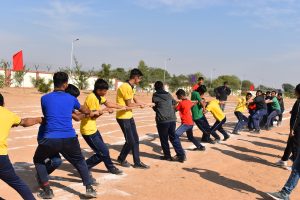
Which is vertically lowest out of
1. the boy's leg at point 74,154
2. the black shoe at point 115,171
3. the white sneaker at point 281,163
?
the white sneaker at point 281,163

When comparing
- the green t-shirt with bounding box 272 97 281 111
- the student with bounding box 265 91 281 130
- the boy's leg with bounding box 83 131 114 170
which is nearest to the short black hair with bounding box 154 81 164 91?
the boy's leg with bounding box 83 131 114 170

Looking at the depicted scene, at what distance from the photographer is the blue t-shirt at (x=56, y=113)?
5355mm

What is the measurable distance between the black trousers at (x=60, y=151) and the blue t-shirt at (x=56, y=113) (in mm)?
95

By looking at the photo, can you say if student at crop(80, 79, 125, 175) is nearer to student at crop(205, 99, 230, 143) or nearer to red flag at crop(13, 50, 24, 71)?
student at crop(205, 99, 230, 143)

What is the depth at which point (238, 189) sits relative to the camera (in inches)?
270

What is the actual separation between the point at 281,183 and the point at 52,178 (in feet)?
13.9

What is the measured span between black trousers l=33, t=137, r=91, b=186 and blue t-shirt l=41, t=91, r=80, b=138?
→ 10 cm

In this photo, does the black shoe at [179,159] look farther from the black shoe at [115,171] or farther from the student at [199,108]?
the student at [199,108]

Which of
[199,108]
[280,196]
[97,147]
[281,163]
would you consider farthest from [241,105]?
[97,147]

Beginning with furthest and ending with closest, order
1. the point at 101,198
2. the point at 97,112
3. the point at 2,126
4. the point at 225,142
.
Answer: the point at 225,142 < the point at 97,112 < the point at 101,198 < the point at 2,126

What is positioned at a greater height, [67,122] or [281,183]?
[67,122]

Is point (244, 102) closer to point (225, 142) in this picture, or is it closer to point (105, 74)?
point (225, 142)

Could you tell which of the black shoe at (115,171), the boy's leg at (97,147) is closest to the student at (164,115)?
the black shoe at (115,171)

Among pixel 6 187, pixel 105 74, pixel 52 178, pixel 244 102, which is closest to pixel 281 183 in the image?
pixel 52 178
